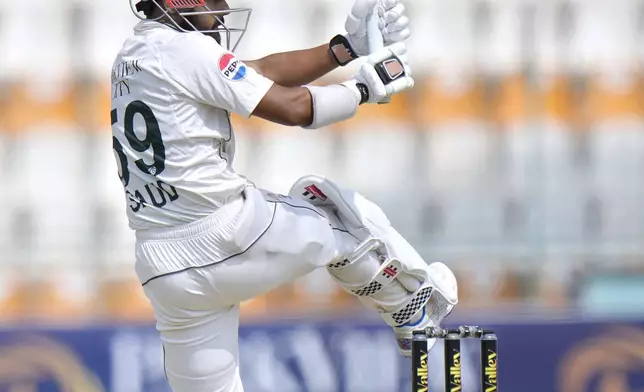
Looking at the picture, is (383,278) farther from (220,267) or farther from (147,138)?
(147,138)

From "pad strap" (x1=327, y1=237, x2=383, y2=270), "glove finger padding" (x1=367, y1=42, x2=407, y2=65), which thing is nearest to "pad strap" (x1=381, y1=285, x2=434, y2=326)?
"pad strap" (x1=327, y1=237, x2=383, y2=270)

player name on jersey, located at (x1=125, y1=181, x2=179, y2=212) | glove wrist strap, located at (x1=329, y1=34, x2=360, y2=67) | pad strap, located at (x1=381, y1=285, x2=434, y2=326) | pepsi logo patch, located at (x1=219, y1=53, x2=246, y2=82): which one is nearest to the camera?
pepsi logo patch, located at (x1=219, y1=53, x2=246, y2=82)

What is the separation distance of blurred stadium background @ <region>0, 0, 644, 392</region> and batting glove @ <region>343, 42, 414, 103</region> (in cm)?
298

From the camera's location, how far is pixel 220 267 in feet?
10.0

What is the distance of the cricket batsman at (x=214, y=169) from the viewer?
298cm

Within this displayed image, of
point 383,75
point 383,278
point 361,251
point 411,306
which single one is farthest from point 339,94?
point 411,306

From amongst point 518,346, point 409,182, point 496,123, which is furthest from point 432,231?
point 518,346

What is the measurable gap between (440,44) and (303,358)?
2382 millimetres

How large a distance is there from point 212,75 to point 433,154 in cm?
380

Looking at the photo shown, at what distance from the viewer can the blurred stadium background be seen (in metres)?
6.31

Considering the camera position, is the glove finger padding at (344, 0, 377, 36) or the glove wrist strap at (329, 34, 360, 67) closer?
the glove finger padding at (344, 0, 377, 36)

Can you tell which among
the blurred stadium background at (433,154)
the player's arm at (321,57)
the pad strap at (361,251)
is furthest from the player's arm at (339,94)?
the blurred stadium background at (433,154)

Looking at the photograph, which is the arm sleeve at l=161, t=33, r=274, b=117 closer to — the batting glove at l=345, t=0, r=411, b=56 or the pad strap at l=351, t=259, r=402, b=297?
the batting glove at l=345, t=0, r=411, b=56

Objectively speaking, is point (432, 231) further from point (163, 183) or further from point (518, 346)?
point (163, 183)
